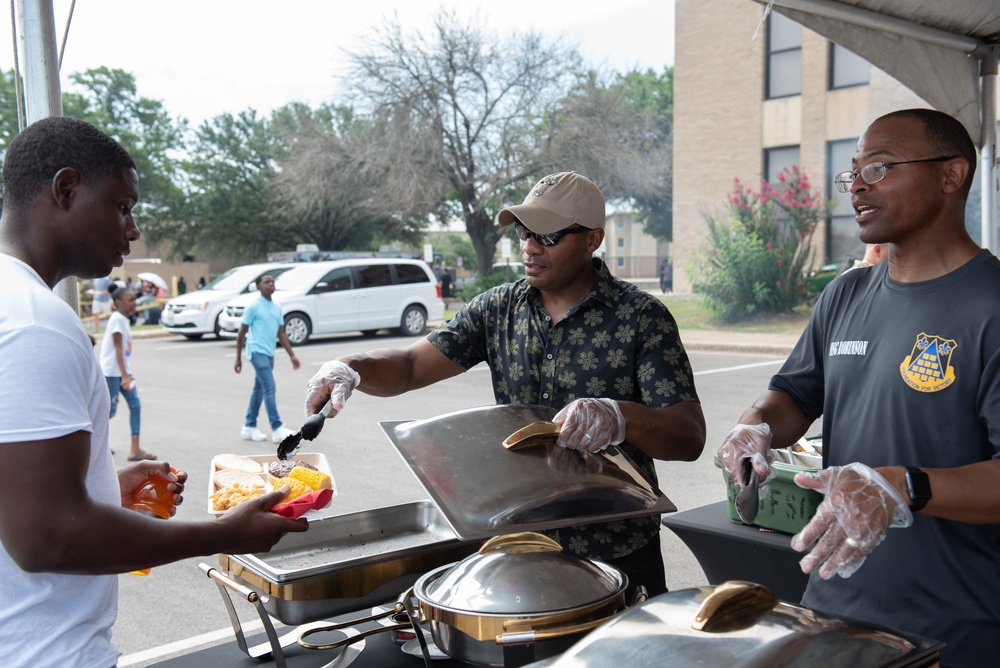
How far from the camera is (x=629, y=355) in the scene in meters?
2.24

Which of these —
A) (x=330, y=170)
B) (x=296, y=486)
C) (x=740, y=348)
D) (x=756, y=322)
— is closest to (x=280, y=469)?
(x=296, y=486)

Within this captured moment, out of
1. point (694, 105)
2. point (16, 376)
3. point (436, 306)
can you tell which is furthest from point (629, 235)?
point (16, 376)

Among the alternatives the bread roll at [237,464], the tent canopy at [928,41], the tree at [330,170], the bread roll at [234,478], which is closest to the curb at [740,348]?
the tent canopy at [928,41]

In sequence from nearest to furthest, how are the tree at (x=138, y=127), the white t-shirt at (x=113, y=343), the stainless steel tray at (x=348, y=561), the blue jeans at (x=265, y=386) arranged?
1. the stainless steel tray at (x=348, y=561)
2. the white t-shirt at (x=113, y=343)
3. the blue jeans at (x=265, y=386)
4. the tree at (x=138, y=127)

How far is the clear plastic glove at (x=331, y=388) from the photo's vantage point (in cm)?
217

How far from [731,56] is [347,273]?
1122 cm

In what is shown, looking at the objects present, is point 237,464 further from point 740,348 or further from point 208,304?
point 208,304

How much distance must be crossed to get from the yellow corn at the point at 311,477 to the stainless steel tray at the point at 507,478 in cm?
135

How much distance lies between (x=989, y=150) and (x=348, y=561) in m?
3.65

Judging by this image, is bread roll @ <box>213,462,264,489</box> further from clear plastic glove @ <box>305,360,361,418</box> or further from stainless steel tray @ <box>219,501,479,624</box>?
stainless steel tray @ <box>219,501,479,624</box>

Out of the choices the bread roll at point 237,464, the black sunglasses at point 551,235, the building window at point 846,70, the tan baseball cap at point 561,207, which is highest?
the building window at point 846,70

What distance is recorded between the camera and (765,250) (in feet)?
55.5

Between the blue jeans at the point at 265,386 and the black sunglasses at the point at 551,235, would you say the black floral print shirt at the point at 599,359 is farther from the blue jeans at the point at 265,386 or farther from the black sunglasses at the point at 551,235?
the blue jeans at the point at 265,386

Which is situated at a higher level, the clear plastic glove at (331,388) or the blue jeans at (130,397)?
the clear plastic glove at (331,388)
